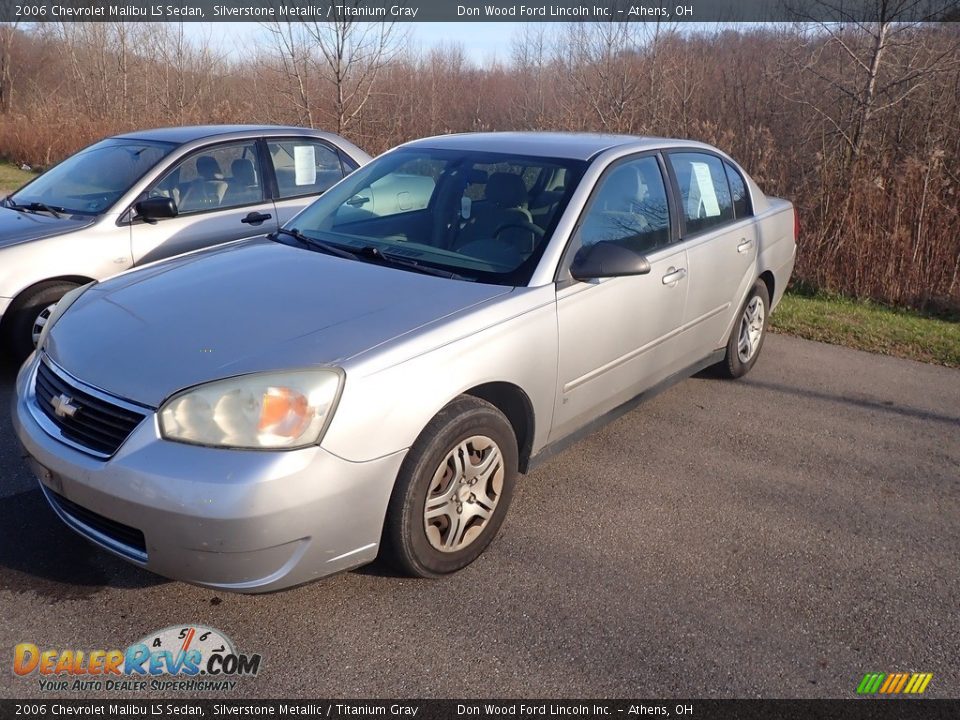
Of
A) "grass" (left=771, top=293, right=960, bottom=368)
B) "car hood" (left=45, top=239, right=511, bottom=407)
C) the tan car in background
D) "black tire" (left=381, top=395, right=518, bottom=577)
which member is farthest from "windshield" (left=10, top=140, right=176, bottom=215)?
"grass" (left=771, top=293, right=960, bottom=368)

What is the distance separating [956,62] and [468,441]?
9.46m

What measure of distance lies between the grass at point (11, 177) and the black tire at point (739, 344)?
12672mm

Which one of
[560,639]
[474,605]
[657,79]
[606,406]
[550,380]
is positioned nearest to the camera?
[560,639]

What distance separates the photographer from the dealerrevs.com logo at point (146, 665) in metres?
2.67

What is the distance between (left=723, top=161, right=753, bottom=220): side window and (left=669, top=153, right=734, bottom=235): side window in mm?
75

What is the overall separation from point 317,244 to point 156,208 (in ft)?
6.76

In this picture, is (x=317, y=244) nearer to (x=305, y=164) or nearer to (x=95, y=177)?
(x=95, y=177)

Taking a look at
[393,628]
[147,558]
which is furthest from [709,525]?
[147,558]

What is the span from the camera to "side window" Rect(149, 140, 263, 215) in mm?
5988

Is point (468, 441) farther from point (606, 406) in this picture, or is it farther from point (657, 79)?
point (657, 79)

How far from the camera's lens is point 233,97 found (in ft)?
65.9

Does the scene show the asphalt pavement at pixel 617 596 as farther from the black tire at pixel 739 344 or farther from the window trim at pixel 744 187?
the window trim at pixel 744 187

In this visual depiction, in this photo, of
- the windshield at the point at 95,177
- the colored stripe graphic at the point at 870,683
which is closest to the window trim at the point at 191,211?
the windshield at the point at 95,177

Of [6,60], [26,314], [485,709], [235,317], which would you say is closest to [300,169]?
[26,314]
